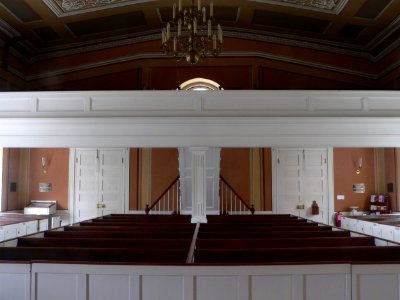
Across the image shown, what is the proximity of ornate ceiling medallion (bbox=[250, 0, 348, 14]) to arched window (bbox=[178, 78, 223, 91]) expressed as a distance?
2666mm

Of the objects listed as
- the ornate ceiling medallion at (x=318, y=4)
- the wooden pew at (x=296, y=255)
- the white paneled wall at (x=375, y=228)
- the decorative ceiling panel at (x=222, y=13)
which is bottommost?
the white paneled wall at (x=375, y=228)

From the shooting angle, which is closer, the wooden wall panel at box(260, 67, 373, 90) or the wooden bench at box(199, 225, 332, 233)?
the wooden bench at box(199, 225, 332, 233)

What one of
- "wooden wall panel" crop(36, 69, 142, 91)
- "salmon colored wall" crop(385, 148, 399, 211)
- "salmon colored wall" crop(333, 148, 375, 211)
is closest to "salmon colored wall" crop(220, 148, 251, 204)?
"salmon colored wall" crop(333, 148, 375, 211)

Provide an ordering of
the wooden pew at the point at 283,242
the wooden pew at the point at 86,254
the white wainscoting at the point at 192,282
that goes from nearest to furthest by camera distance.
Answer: the white wainscoting at the point at 192,282 → the wooden pew at the point at 86,254 → the wooden pew at the point at 283,242

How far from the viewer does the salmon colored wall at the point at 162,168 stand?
35.4 ft

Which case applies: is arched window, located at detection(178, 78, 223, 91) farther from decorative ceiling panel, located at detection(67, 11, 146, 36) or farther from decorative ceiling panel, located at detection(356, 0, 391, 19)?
decorative ceiling panel, located at detection(356, 0, 391, 19)

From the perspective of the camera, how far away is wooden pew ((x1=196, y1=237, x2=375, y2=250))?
489cm

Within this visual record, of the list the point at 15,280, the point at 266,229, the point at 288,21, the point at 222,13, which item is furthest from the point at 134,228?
the point at 288,21

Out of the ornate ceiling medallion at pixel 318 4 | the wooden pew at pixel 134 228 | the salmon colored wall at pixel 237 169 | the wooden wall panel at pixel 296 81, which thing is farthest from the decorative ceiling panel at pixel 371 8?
the wooden pew at pixel 134 228

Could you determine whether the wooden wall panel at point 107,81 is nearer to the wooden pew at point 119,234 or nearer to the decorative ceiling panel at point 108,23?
the decorative ceiling panel at point 108,23

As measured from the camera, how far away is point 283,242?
5066 mm

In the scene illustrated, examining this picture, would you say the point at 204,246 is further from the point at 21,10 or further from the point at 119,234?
the point at 21,10

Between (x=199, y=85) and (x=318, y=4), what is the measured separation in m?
3.69

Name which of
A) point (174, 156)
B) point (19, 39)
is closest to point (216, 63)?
point (174, 156)
